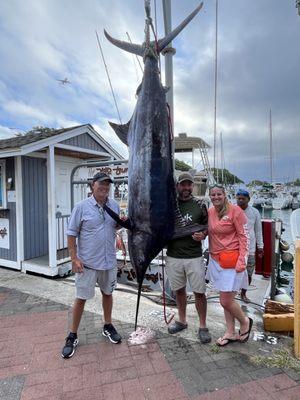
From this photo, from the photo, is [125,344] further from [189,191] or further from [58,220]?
[58,220]

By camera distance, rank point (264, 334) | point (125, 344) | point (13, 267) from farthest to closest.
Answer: point (13, 267), point (264, 334), point (125, 344)

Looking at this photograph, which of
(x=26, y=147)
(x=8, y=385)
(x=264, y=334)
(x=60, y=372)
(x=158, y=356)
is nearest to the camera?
(x=8, y=385)

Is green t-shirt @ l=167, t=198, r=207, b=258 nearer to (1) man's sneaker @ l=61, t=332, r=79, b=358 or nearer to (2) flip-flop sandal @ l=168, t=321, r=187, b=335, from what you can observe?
(2) flip-flop sandal @ l=168, t=321, r=187, b=335

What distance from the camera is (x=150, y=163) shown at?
232 cm

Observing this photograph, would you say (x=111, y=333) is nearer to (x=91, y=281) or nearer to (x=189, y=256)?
(x=91, y=281)

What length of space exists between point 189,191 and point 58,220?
3.42 meters

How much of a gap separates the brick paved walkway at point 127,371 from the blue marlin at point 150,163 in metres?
0.97

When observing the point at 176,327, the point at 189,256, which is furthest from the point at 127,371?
the point at 189,256

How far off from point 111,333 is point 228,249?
4.62 feet

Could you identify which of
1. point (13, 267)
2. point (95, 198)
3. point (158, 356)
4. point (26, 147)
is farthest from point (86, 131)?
point (158, 356)

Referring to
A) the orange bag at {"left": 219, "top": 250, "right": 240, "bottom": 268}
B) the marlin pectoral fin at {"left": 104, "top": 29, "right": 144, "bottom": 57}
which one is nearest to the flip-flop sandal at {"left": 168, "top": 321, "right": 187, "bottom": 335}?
the orange bag at {"left": 219, "top": 250, "right": 240, "bottom": 268}

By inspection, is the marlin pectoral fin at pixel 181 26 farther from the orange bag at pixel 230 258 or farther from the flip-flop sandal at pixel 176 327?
the flip-flop sandal at pixel 176 327

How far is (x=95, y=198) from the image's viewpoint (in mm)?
2842

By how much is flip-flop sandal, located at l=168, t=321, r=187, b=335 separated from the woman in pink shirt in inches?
16.4
